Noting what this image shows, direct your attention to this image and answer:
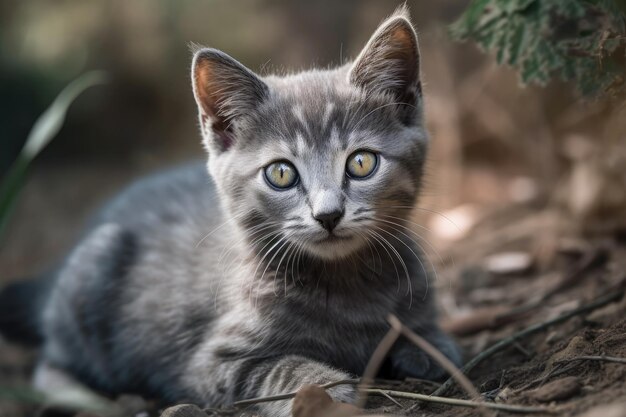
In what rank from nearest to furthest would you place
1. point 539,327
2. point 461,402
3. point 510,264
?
point 461,402, point 539,327, point 510,264

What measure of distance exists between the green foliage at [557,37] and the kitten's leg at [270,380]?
141 cm

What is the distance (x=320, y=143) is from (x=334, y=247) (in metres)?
0.40

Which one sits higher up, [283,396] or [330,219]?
[330,219]

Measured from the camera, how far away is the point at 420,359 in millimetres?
2883

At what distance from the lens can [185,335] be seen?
10.8 ft

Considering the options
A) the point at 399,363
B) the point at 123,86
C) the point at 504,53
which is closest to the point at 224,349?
the point at 399,363

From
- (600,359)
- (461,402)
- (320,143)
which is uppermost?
(320,143)

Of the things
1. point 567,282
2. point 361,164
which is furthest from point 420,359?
point 567,282

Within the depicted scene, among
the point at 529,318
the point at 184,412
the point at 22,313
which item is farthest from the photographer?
the point at 22,313

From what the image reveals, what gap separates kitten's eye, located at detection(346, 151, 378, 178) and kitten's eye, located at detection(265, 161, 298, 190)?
205 millimetres

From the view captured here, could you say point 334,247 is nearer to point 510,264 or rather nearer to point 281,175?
point 281,175

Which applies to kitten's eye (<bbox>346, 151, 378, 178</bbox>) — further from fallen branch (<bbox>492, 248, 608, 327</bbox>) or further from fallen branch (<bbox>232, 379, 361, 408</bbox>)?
fallen branch (<bbox>492, 248, 608, 327</bbox>)

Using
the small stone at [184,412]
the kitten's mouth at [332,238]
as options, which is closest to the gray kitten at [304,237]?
the kitten's mouth at [332,238]

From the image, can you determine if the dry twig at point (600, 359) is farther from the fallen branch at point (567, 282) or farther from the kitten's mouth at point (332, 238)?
the fallen branch at point (567, 282)
